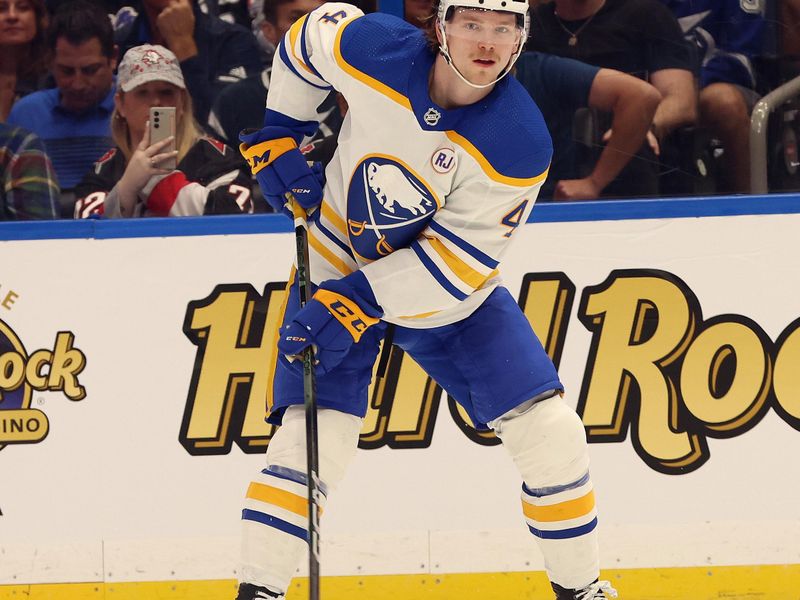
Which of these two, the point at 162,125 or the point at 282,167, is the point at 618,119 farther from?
the point at 162,125

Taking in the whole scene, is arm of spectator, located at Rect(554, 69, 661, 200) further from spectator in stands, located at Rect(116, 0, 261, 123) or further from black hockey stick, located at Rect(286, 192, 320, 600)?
black hockey stick, located at Rect(286, 192, 320, 600)

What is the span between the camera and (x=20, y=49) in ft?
10.1

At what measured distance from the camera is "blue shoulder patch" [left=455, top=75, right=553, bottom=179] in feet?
7.17

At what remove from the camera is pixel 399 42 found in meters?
2.29

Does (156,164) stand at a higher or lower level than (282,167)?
higher

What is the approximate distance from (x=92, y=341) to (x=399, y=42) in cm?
122

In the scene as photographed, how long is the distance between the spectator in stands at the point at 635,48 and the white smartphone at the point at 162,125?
3.20 ft

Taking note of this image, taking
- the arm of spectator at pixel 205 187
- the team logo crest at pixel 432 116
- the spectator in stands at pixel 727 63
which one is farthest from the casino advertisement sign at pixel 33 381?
the spectator in stands at pixel 727 63

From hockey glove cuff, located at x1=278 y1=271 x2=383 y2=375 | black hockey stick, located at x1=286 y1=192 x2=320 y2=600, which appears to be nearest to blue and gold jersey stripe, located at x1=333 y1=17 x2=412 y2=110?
hockey glove cuff, located at x1=278 y1=271 x2=383 y2=375

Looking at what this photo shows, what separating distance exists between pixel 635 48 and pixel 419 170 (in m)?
1.09

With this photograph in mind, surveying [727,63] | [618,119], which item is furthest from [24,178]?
[727,63]

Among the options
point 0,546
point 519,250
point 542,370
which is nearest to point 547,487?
point 542,370

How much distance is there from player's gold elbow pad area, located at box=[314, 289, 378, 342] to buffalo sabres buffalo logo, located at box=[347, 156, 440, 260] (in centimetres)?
15

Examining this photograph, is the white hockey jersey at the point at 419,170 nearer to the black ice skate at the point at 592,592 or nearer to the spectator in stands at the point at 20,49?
the black ice skate at the point at 592,592
